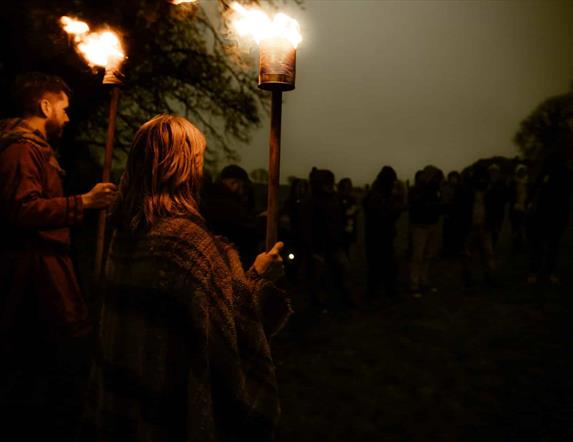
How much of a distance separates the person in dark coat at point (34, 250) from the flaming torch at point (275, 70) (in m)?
1.26

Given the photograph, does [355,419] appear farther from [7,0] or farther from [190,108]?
[190,108]

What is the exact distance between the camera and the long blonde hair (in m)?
2.05

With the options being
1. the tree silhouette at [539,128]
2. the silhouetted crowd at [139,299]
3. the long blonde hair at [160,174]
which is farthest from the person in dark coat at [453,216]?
the tree silhouette at [539,128]

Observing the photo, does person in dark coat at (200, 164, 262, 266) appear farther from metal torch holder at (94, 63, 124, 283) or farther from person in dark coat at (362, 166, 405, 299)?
person in dark coat at (362, 166, 405, 299)

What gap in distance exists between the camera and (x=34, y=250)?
10.1ft

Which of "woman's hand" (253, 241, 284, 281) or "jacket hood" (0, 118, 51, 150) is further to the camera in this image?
"jacket hood" (0, 118, 51, 150)

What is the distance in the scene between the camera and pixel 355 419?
440cm

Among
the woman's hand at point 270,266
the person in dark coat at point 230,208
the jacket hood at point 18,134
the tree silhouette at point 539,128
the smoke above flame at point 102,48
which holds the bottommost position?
the woman's hand at point 270,266

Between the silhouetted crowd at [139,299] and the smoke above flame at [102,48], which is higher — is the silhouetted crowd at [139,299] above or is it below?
below

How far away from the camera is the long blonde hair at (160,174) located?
205 cm

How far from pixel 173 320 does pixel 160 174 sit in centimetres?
55

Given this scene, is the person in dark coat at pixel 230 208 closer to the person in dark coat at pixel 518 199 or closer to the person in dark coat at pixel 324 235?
the person in dark coat at pixel 324 235

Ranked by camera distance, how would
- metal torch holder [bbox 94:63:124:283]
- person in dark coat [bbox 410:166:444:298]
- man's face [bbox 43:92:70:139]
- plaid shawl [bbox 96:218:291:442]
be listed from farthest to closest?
person in dark coat [bbox 410:166:444:298]
metal torch holder [bbox 94:63:124:283]
man's face [bbox 43:92:70:139]
plaid shawl [bbox 96:218:291:442]

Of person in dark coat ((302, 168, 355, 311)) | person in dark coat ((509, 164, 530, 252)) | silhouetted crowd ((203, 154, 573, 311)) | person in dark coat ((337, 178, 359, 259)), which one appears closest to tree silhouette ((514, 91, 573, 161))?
person in dark coat ((509, 164, 530, 252))
